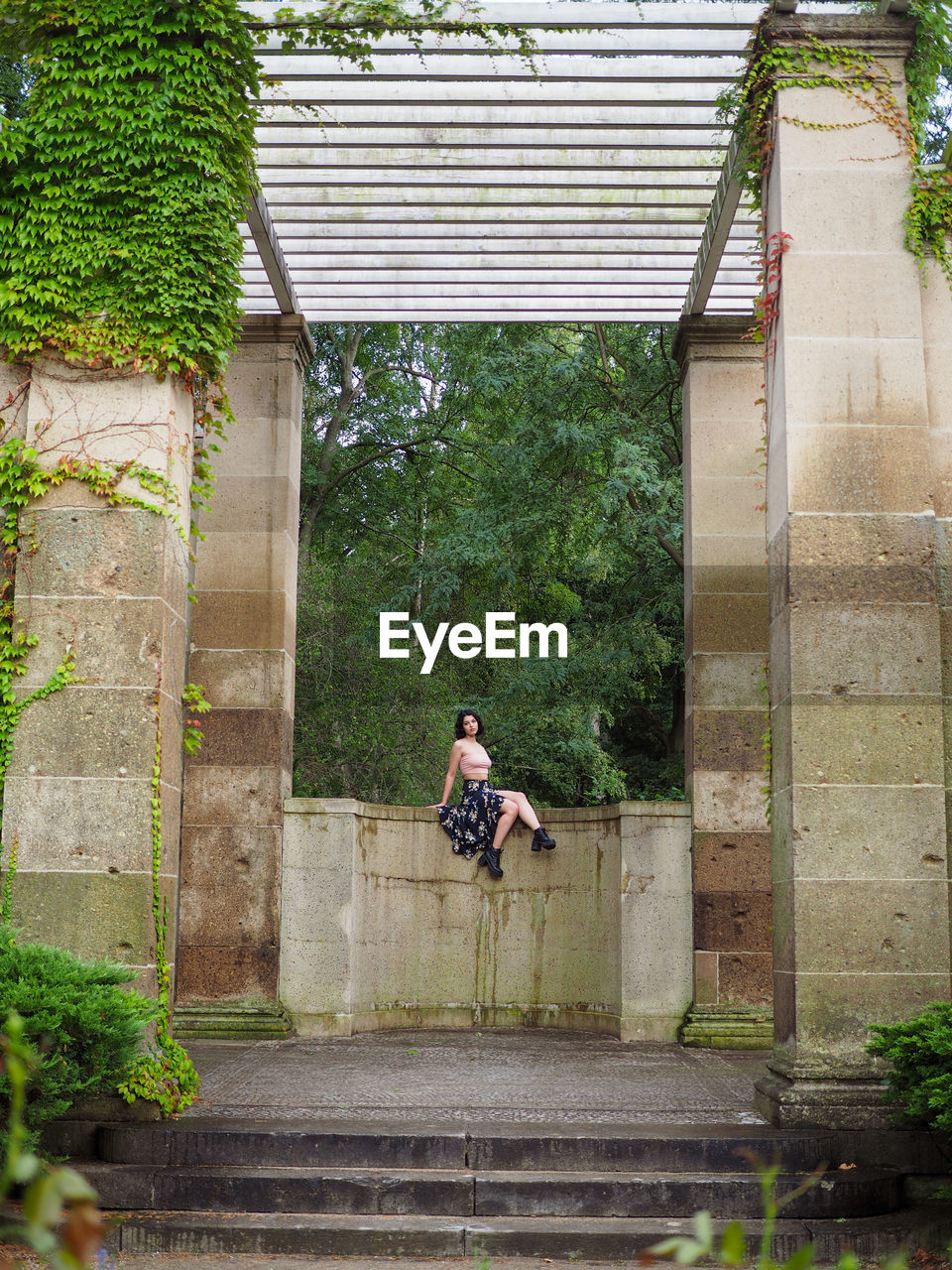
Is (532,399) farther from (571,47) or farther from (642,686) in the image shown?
(571,47)

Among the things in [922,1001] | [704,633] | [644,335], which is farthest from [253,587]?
[644,335]

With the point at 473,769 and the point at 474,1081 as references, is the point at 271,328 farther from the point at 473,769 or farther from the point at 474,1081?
the point at 474,1081

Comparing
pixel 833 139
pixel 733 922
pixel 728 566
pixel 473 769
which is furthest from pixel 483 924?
pixel 833 139

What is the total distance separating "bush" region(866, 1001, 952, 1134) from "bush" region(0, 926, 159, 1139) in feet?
11.4

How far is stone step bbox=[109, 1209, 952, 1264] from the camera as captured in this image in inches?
209

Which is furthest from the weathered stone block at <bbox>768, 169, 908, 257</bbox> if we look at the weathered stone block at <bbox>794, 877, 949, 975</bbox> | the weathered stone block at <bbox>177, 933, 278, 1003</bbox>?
the weathered stone block at <bbox>177, 933, 278, 1003</bbox>

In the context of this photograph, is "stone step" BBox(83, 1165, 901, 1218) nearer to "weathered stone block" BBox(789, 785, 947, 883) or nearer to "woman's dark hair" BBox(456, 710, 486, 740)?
"weathered stone block" BBox(789, 785, 947, 883)

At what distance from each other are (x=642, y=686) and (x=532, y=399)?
4533 mm

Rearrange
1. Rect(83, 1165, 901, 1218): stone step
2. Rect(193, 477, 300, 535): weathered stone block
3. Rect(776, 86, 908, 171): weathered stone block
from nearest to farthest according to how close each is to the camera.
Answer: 1. Rect(83, 1165, 901, 1218): stone step
2. Rect(776, 86, 908, 171): weathered stone block
3. Rect(193, 477, 300, 535): weathered stone block

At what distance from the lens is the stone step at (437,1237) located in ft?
17.4

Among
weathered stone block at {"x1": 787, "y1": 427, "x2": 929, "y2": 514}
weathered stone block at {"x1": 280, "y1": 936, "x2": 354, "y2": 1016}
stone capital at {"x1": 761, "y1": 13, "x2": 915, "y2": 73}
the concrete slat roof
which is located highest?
the concrete slat roof

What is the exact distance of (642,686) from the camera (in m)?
18.8

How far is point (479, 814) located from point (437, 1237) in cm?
603

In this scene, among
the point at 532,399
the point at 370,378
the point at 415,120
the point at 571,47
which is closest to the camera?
the point at 571,47
